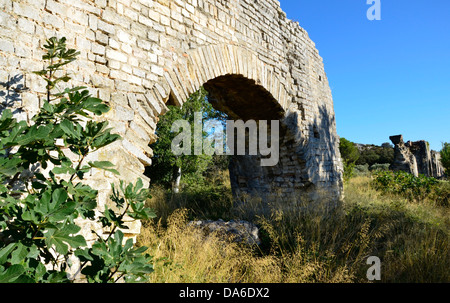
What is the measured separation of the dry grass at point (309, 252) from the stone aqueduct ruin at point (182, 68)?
4.06 feet

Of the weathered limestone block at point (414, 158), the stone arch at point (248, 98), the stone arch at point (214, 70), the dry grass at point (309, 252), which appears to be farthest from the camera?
the weathered limestone block at point (414, 158)

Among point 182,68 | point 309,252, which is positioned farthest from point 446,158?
point 182,68

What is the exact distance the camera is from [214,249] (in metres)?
3.79

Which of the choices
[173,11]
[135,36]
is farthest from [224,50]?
[135,36]

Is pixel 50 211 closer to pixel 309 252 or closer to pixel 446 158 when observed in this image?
pixel 309 252

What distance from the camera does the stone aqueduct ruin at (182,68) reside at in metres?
2.51

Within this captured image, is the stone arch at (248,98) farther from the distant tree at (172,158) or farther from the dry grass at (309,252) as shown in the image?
the distant tree at (172,158)

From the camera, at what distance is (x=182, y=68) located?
12.2ft

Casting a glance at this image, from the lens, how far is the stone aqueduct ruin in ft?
8.22

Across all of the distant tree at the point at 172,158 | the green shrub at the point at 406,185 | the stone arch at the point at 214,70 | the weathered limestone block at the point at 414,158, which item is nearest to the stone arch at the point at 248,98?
the stone arch at the point at 214,70

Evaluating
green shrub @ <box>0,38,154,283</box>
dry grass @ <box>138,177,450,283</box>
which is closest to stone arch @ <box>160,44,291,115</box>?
green shrub @ <box>0,38,154,283</box>

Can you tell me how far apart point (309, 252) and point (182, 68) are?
125 inches

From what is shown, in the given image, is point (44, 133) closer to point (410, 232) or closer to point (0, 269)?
point (0, 269)

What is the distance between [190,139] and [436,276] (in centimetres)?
964
